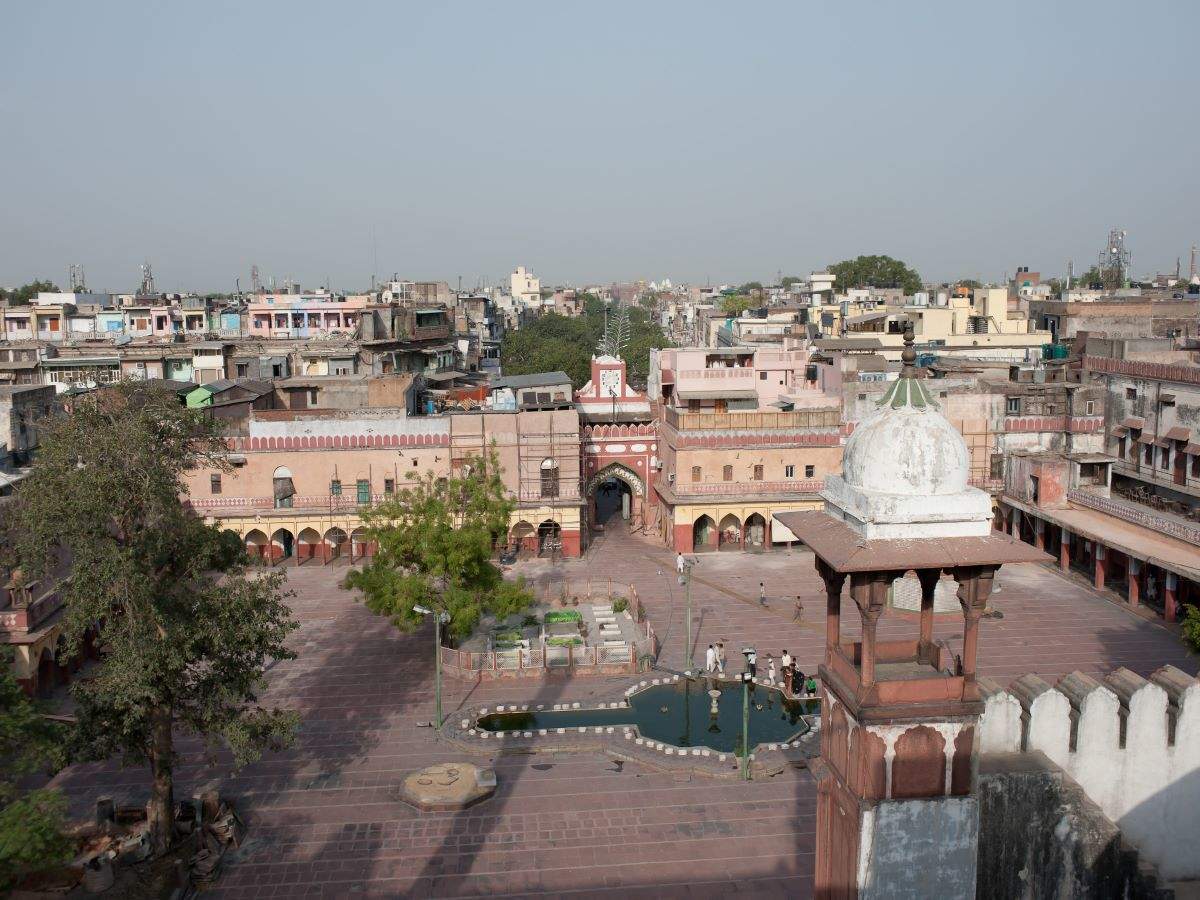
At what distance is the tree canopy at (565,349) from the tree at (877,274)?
65.2ft

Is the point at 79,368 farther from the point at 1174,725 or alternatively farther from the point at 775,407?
the point at 1174,725

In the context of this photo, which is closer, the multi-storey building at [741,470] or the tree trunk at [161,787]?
the tree trunk at [161,787]

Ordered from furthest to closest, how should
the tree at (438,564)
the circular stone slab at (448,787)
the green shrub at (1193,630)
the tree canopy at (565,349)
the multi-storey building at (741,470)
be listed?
1. the tree canopy at (565,349)
2. the multi-storey building at (741,470)
3. the tree at (438,564)
4. the green shrub at (1193,630)
5. the circular stone slab at (448,787)

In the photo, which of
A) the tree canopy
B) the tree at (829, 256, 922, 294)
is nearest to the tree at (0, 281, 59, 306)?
the tree canopy

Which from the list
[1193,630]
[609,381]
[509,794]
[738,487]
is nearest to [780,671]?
[509,794]

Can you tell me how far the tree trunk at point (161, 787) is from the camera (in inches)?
596

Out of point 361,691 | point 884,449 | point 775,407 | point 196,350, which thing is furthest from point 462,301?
point 884,449

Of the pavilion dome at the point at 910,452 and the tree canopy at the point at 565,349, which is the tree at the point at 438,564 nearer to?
the pavilion dome at the point at 910,452

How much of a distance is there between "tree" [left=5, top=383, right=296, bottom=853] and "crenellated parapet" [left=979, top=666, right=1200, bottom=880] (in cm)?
1029

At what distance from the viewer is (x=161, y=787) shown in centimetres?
1516

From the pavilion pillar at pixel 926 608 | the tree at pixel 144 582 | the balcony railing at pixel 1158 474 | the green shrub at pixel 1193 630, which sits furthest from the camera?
the balcony railing at pixel 1158 474

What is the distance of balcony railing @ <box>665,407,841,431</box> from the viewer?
33875 mm

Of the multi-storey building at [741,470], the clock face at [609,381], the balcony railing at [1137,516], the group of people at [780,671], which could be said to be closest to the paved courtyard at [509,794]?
the group of people at [780,671]

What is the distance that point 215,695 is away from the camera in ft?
49.9
